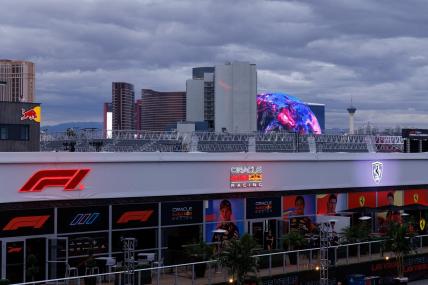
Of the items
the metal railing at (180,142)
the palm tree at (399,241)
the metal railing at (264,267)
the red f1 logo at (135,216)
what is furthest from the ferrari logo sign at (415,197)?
the metal railing at (180,142)

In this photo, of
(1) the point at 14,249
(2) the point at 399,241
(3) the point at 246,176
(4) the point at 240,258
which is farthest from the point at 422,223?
(1) the point at 14,249

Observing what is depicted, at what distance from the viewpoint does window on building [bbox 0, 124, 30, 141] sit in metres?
67.8

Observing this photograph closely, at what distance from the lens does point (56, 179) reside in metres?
30.1

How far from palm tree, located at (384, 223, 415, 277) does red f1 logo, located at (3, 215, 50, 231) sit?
61.5ft

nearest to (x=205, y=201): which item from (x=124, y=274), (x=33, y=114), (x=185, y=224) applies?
(x=185, y=224)

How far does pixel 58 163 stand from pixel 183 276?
23.7 feet

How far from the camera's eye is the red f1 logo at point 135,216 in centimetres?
3319

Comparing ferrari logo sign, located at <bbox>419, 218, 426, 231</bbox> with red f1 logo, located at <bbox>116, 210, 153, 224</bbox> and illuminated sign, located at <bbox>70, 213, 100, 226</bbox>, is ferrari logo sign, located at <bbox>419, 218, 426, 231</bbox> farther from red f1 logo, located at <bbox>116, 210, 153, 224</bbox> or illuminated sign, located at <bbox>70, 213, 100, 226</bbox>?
illuminated sign, located at <bbox>70, 213, 100, 226</bbox>

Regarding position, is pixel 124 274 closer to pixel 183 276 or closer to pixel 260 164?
pixel 183 276

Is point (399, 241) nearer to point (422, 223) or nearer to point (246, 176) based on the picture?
point (246, 176)

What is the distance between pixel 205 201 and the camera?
3666cm

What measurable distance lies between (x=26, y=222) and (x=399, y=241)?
1986 centimetres

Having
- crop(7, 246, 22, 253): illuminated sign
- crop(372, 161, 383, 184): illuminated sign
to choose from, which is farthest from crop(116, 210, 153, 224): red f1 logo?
crop(372, 161, 383, 184): illuminated sign

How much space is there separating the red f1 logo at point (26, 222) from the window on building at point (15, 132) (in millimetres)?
39391
